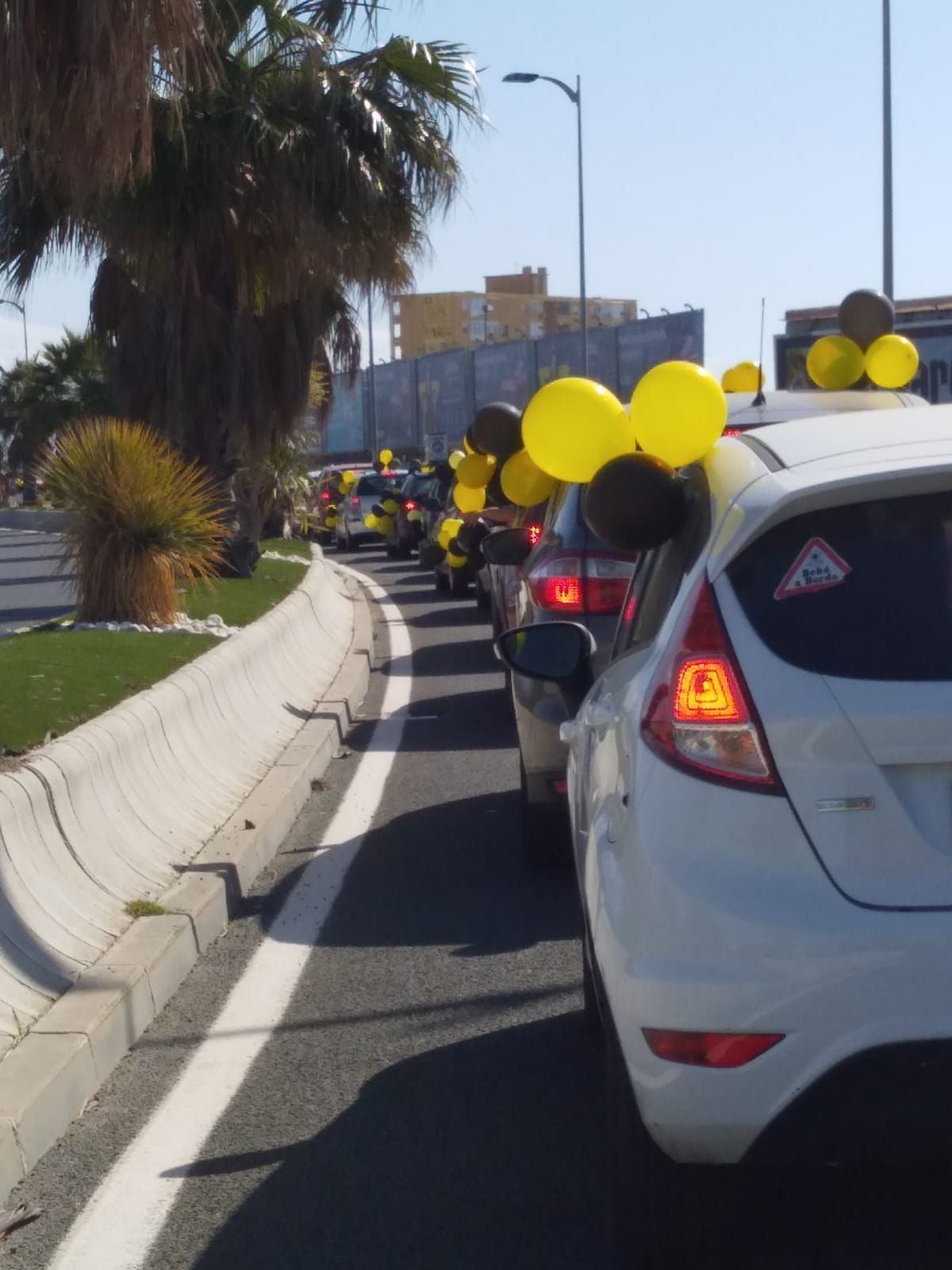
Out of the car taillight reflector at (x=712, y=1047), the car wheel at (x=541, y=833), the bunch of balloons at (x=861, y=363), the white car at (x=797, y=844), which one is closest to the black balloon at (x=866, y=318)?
the bunch of balloons at (x=861, y=363)

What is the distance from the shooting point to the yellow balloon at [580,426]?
5.33 m

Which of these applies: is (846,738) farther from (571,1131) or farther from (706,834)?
(571,1131)

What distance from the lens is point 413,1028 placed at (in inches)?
221

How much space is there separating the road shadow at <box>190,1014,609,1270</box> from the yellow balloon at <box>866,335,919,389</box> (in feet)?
18.5

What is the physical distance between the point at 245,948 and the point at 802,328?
2463 centimetres

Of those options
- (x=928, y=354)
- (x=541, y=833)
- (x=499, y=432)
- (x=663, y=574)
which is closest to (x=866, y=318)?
(x=499, y=432)

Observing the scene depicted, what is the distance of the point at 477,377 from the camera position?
2482 inches

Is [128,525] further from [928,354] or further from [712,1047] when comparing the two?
[928,354]

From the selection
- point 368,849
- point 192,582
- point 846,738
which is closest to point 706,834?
point 846,738

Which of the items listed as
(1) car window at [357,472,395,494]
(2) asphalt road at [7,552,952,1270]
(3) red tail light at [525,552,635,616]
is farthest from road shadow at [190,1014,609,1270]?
(1) car window at [357,472,395,494]

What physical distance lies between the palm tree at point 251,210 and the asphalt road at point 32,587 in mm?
2528

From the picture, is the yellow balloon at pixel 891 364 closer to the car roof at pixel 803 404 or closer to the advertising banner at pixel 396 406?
the car roof at pixel 803 404

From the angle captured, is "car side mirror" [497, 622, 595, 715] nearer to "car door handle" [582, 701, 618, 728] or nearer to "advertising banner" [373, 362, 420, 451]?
"car door handle" [582, 701, 618, 728]

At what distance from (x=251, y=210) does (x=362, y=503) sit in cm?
2140
